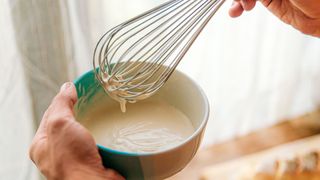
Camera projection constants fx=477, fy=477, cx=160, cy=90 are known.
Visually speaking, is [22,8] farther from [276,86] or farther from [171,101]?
[276,86]

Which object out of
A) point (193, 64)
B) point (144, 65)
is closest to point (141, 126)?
point (144, 65)

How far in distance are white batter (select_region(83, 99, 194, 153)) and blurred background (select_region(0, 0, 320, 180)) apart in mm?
221

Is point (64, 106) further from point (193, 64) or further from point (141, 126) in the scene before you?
point (193, 64)

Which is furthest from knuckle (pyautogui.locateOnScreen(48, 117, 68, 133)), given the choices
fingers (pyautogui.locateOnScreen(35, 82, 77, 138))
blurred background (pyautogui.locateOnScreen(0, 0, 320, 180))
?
blurred background (pyautogui.locateOnScreen(0, 0, 320, 180))

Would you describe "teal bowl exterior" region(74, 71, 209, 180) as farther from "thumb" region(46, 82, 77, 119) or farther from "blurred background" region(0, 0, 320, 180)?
"blurred background" region(0, 0, 320, 180)

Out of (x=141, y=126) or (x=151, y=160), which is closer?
(x=151, y=160)

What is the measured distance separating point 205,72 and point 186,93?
0.41 metres

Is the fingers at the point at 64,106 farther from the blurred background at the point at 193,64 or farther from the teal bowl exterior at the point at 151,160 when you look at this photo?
the blurred background at the point at 193,64

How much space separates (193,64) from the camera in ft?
3.53

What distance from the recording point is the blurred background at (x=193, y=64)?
82 cm

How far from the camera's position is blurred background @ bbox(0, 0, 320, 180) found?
2.70 feet

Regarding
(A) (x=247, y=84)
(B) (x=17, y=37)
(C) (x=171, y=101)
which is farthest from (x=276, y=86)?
(B) (x=17, y=37)

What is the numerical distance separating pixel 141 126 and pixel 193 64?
1.41 ft

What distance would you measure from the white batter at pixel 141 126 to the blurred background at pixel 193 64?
0.73 feet
